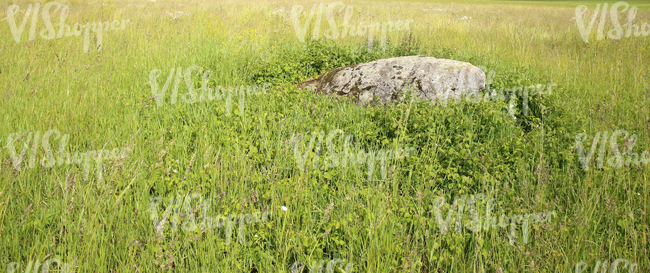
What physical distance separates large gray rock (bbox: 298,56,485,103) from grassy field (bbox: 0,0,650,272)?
472 mm

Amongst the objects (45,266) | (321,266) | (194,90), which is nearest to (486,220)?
(321,266)

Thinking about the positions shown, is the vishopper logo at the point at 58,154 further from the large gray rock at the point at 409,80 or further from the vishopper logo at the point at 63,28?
the vishopper logo at the point at 63,28

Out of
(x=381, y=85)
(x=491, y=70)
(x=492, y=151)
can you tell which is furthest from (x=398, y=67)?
(x=492, y=151)

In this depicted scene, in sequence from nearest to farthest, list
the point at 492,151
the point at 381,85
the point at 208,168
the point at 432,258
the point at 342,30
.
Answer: the point at 432,258, the point at 208,168, the point at 492,151, the point at 381,85, the point at 342,30

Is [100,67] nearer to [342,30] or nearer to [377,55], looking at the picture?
[377,55]

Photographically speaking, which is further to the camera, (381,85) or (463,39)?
(463,39)

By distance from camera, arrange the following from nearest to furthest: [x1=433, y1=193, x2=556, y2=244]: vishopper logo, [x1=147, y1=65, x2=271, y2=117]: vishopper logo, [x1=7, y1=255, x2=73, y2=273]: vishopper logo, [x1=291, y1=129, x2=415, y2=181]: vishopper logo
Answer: [x1=7, y1=255, x2=73, y2=273]: vishopper logo < [x1=433, y1=193, x2=556, y2=244]: vishopper logo < [x1=291, y1=129, x2=415, y2=181]: vishopper logo < [x1=147, y1=65, x2=271, y2=117]: vishopper logo

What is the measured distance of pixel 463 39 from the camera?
7840 mm

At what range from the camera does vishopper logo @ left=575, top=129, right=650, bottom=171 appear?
2.70 metres

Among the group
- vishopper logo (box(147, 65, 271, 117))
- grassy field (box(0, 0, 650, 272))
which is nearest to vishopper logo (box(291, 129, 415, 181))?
grassy field (box(0, 0, 650, 272))

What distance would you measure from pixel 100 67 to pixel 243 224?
407 centimetres

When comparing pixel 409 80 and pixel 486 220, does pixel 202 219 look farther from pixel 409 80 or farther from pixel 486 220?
pixel 409 80

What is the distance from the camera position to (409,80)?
4.53 metres

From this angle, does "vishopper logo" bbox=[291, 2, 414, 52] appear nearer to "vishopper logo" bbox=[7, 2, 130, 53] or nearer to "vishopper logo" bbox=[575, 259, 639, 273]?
"vishopper logo" bbox=[7, 2, 130, 53]
